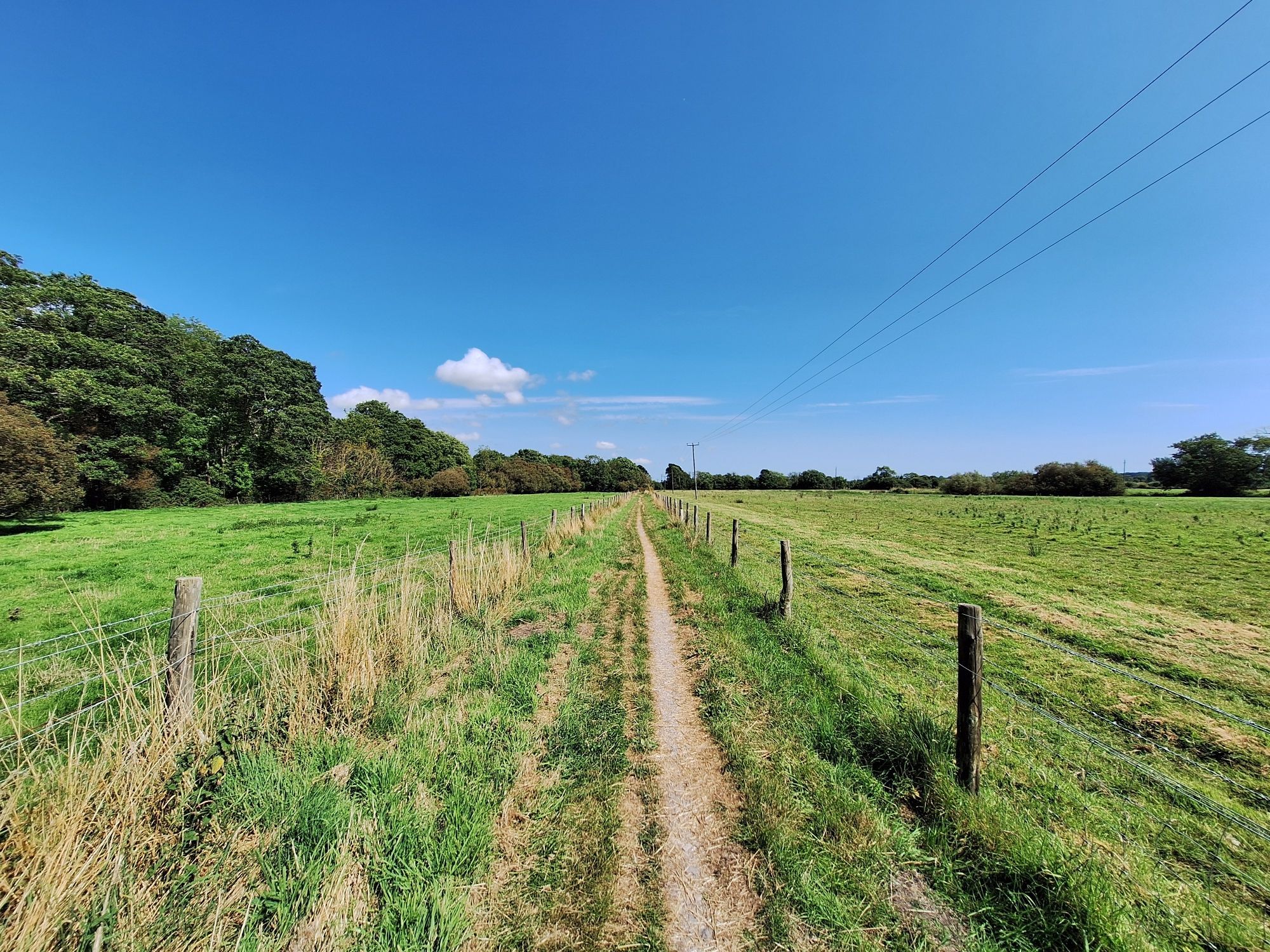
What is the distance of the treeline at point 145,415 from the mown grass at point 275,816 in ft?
81.5

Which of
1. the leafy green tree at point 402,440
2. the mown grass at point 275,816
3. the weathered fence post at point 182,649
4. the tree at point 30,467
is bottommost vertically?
the mown grass at point 275,816

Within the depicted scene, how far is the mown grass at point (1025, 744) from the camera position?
251cm

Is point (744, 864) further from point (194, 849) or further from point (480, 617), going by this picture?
point (480, 617)

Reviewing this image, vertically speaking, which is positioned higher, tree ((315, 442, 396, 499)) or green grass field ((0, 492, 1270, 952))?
tree ((315, 442, 396, 499))

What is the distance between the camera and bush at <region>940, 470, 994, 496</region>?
71.8 m

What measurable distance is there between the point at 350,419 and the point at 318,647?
206 feet

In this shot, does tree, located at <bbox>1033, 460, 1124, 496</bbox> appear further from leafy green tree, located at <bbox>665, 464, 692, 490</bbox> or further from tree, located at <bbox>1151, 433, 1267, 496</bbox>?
leafy green tree, located at <bbox>665, 464, 692, 490</bbox>

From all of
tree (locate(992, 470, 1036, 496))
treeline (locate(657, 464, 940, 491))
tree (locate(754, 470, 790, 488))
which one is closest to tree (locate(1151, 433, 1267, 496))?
tree (locate(992, 470, 1036, 496))

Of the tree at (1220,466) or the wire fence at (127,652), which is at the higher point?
the tree at (1220,466)

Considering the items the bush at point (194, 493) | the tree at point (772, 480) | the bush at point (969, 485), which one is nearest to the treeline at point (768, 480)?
the tree at point (772, 480)

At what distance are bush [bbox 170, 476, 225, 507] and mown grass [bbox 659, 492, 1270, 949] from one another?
4393cm

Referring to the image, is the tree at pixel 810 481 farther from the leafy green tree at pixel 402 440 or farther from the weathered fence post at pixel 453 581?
the weathered fence post at pixel 453 581

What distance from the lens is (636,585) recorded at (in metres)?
10.5

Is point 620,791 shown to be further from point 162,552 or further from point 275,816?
point 162,552
